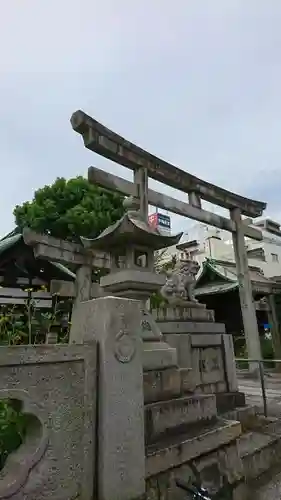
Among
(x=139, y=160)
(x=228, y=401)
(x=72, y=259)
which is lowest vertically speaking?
(x=228, y=401)

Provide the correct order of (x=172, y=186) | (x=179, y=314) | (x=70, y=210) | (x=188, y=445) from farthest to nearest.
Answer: (x=70, y=210), (x=172, y=186), (x=179, y=314), (x=188, y=445)

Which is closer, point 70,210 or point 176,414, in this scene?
point 176,414

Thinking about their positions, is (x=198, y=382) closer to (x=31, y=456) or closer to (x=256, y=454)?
(x=256, y=454)

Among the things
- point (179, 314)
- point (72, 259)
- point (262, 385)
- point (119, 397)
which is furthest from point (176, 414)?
point (72, 259)

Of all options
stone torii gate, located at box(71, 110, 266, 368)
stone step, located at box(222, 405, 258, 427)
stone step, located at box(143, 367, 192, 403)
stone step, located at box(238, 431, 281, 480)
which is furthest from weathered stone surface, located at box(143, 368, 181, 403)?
stone torii gate, located at box(71, 110, 266, 368)

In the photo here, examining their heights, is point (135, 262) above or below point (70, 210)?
below

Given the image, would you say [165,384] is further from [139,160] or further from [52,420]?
[139,160]

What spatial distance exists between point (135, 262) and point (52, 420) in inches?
81.9

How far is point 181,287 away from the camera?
4766 mm

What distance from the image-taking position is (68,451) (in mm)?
1886

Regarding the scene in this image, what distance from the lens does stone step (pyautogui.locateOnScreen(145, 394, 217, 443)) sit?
2650mm

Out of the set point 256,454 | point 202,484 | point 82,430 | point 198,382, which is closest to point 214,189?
point 198,382

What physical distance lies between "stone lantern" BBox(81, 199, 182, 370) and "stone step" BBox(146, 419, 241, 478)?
66 centimetres

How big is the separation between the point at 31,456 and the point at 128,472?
2.15ft
